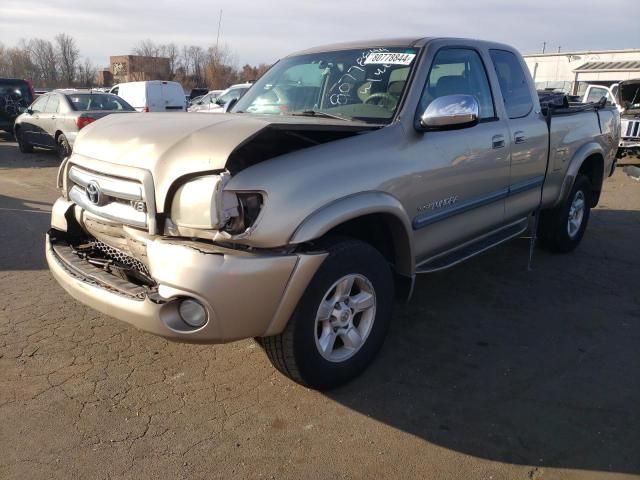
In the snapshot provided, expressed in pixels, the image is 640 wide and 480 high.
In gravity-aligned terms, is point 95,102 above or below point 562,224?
above

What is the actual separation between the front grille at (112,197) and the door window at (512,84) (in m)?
3.04

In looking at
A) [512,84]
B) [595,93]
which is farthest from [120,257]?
[595,93]

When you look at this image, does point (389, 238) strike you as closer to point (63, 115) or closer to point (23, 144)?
point (63, 115)

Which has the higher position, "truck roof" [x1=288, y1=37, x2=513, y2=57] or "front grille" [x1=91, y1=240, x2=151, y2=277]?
"truck roof" [x1=288, y1=37, x2=513, y2=57]

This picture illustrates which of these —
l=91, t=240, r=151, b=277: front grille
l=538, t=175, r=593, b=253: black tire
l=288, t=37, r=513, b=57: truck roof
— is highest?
l=288, t=37, r=513, b=57: truck roof

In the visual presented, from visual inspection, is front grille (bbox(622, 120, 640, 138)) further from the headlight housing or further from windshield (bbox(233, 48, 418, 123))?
the headlight housing

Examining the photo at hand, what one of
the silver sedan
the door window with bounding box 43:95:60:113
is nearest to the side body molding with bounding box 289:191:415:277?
the silver sedan

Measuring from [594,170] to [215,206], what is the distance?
5.00 m

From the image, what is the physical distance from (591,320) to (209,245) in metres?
3.09

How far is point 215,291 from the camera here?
8.12 feet

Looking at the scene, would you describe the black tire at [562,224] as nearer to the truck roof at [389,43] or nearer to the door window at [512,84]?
the door window at [512,84]

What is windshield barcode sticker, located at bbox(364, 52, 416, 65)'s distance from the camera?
3678mm

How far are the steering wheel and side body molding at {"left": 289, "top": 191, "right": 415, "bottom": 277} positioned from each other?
0.71 metres

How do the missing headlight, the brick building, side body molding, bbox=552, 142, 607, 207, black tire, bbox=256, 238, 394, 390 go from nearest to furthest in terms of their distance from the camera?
1. the missing headlight
2. black tire, bbox=256, 238, 394, 390
3. side body molding, bbox=552, 142, 607, 207
4. the brick building
